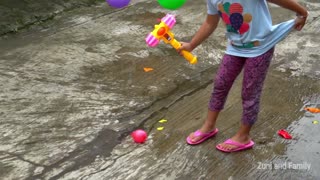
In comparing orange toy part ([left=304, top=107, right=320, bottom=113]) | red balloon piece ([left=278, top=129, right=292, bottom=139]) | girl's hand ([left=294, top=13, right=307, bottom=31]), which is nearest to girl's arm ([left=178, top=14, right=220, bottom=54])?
girl's hand ([left=294, top=13, right=307, bottom=31])

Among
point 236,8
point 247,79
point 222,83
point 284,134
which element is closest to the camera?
point 236,8

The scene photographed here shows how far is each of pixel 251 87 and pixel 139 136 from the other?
0.82m

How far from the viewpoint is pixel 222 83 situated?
2.89 meters

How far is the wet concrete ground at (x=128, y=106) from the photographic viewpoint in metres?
2.81

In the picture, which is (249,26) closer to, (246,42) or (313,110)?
(246,42)

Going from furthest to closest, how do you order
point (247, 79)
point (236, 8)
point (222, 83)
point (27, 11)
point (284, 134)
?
point (27, 11)
point (284, 134)
point (222, 83)
point (247, 79)
point (236, 8)

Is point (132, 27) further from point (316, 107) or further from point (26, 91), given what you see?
point (316, 107)

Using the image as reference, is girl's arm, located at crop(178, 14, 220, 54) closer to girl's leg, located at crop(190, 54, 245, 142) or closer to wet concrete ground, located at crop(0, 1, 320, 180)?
girl's leg, located at crop(190, 54, 245, 142)

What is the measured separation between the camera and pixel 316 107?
359 centimetres

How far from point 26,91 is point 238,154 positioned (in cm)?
177

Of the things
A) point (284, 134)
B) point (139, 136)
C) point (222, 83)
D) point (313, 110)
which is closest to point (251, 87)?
point (222, 83)

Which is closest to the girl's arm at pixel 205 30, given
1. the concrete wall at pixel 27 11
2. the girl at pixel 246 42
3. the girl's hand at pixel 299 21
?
the girl at pixel 246 42

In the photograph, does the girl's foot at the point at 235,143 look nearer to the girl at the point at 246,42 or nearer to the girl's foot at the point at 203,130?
the girl at the point at 246,42

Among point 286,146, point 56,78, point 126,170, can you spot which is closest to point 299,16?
point 286,146
